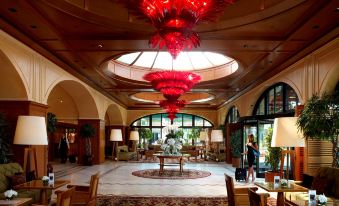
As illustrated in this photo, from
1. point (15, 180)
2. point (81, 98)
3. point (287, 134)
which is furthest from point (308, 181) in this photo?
point (81, 98)

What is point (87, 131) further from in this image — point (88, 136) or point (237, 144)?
point (237, 144)

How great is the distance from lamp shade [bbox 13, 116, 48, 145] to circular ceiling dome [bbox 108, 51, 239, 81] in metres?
7.11

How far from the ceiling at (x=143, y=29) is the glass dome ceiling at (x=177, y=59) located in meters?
3.18

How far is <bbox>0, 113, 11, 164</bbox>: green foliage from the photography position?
7918 millimetres

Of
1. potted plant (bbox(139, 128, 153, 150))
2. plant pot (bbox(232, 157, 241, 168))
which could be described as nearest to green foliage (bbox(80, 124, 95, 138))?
plant pot (bbox(232, 157, 241, 168))

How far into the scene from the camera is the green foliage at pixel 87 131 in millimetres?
16547

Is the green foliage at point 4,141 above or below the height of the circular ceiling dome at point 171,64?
below

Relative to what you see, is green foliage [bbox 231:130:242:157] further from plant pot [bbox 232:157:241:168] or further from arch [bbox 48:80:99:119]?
arch [bbox 48:80:99:119]

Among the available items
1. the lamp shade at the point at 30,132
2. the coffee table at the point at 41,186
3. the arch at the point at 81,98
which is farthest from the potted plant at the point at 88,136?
the lamp shade at the point at 30,132

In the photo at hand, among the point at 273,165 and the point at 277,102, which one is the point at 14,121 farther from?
the point at 277,102

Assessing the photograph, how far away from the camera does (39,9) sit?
265 inches

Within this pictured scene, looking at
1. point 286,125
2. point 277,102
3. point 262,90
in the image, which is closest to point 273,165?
point 277,102

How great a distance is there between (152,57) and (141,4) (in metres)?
11.0

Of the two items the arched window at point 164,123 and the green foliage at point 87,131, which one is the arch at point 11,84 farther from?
the arched window at point 164,123
